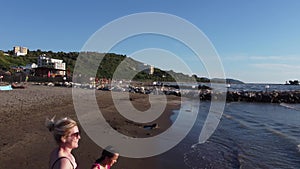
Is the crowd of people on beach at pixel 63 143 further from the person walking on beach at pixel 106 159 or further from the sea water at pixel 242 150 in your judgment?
the sea water at pixel 242 150

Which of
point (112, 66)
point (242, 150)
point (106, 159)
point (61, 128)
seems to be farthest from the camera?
point (112, 66)

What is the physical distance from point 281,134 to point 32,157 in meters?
11.3

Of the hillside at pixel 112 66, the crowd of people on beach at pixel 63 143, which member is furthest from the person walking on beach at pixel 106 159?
the hillside at pixel 112 66

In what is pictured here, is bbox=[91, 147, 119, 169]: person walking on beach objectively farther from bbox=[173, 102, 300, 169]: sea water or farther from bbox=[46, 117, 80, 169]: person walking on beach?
bbox=[173, 102, 300, 169]: sea water

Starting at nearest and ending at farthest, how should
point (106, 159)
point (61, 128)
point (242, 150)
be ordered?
1. point (61, 128)
2. point (106, 159)
3. point (242, 150)

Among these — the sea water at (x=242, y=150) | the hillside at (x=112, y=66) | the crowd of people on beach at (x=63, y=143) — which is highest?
the hillside at (x=112, y=66)

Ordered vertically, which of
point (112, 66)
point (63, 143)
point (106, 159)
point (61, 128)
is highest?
point (112, 66)

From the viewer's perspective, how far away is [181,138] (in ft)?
36.1

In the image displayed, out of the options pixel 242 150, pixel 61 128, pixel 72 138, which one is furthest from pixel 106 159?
pixel 242 150

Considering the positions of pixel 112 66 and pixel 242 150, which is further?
pixel 112 66

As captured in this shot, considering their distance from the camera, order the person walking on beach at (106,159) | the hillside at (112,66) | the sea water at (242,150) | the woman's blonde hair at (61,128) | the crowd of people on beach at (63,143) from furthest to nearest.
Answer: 1. the hillside at (112,66)
2. the sea water at (242,150)
3. the person walking on beach at (106,159)
4. the woman's blonde hair at (61,128)
5. the crowd of people on beach at (63,143)

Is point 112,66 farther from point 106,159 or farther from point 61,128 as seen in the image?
point 61,128

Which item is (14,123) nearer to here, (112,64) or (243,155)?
(243,155)

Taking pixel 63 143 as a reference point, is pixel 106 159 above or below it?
below
